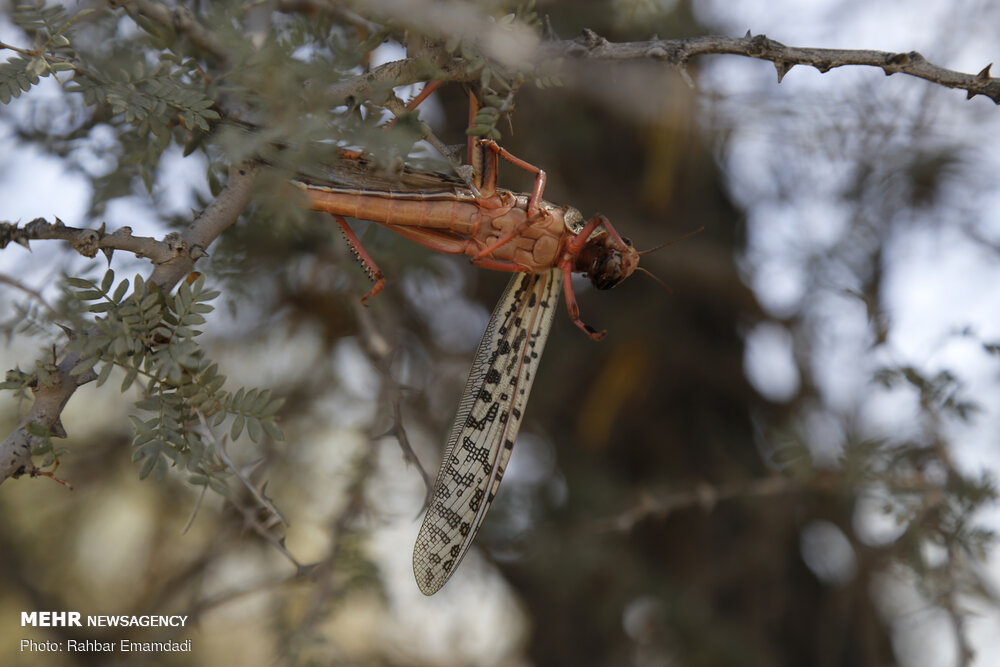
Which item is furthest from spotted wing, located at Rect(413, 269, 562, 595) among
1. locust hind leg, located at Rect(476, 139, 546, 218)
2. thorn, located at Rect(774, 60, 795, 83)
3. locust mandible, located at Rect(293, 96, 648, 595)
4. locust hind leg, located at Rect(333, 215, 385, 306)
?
thorn, located at Rect(774, 60, 795, 83)

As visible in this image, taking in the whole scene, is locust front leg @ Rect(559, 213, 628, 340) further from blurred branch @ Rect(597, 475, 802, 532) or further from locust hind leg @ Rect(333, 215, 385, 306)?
blurred branch @ Rect(597, 475, 802, 532)

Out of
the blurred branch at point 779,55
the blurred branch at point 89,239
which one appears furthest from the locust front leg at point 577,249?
the blurred branch at point 89,239

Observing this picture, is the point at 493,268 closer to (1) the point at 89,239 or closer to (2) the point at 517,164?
(2) the point at 517,164

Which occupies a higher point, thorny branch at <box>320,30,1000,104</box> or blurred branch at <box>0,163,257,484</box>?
thorny branch at <box>320,30,1000,104</box>

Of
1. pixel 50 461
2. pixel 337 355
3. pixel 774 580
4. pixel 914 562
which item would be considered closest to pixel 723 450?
pixel 774 580

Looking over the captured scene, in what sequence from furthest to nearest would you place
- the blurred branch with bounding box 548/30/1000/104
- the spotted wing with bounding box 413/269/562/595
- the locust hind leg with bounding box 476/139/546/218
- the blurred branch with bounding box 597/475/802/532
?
the blurred branch with bounding box 597/475/802/532 < the spotted wing with bounding box 413/269/562/595 < the locust hind leg with bounding box 476/139/546/218 < the blurred branch with bounding box 548/30/1000/104

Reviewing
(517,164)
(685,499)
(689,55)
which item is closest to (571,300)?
(517,164)

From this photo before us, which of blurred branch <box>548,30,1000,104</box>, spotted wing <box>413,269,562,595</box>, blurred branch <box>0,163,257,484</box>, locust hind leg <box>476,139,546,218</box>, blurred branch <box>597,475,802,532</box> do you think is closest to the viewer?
blurred branch <box>0,163,257,484</box>
